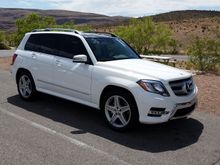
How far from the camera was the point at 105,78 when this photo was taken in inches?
270

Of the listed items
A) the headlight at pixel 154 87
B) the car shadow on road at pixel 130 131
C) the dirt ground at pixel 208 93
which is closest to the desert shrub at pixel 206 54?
the dirt ground at pixel 208 93

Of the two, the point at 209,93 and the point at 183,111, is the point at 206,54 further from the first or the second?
the point at 183,111

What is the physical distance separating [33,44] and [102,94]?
9.13ft

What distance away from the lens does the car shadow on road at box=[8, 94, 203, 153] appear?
6.20m

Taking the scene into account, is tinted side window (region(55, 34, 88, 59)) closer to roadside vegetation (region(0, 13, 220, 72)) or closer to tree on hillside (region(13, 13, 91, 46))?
roadside vegetation (region(0, 13, 220, 72))

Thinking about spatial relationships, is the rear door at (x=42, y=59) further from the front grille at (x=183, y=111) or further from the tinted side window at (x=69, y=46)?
the front grille at (x=183, y=111)

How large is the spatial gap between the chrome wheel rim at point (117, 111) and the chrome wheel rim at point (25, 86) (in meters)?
2.70

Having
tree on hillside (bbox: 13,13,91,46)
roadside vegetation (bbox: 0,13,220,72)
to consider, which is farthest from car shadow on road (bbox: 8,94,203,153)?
tree on hillside (bbox: 13,13,91,46)

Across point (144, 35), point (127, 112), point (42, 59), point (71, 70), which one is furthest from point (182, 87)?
point (144, 35)

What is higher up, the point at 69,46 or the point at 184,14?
the point at 69,46

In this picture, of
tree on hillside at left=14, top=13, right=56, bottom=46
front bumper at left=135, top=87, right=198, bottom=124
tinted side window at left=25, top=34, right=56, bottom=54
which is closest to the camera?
front bumper at left=135, top=87, right=198, bottom=124

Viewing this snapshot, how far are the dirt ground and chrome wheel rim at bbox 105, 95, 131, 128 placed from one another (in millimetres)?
2421

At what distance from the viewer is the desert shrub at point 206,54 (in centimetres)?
1477

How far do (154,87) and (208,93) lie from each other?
163 inches
